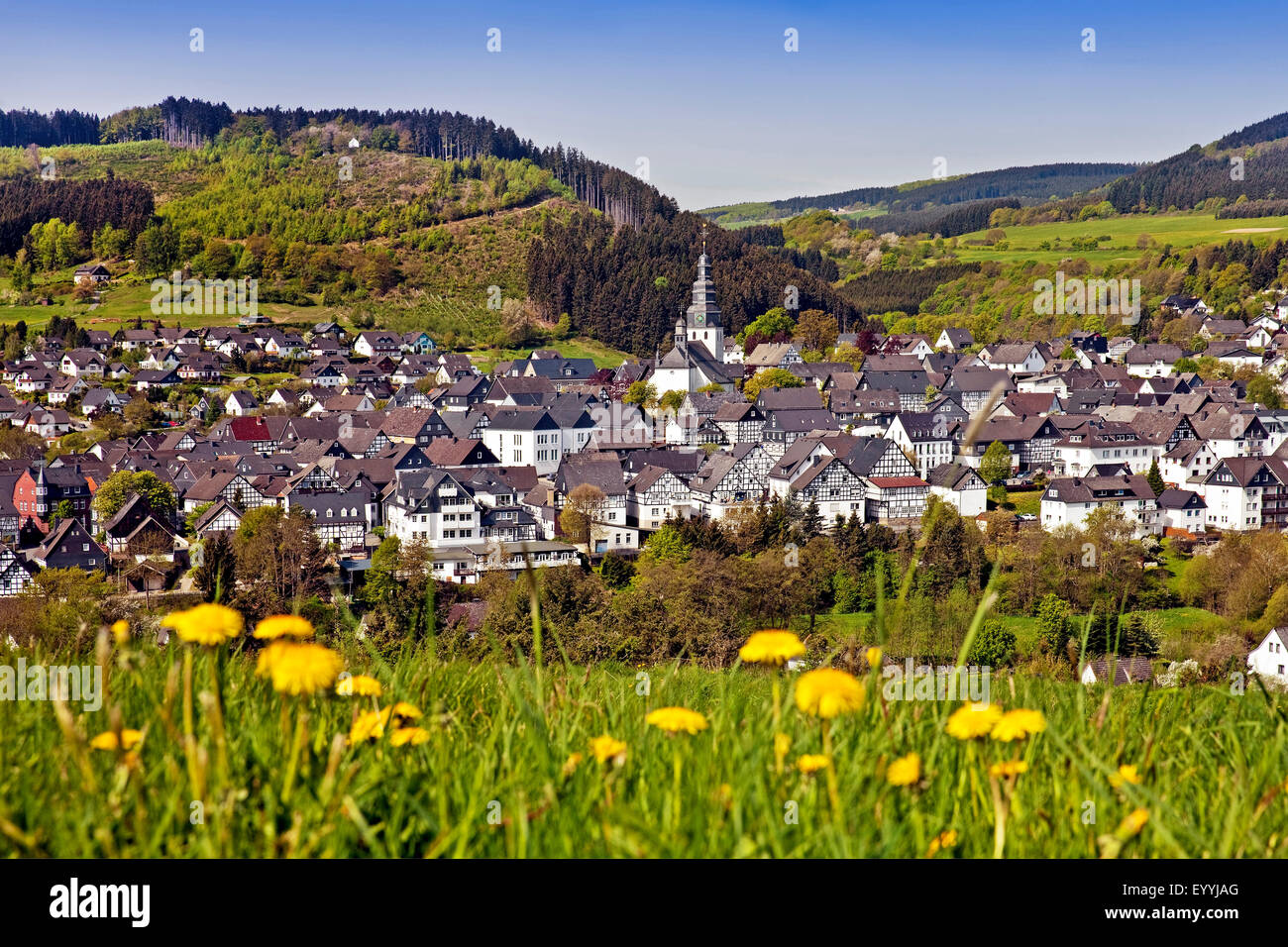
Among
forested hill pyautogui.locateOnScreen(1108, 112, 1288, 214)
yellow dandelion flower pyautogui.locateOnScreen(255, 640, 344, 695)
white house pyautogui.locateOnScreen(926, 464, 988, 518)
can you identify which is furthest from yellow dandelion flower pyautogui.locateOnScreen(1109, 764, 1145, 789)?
forested hill pyautogui.locateOnScreen(1108, 112, 1288, 214)

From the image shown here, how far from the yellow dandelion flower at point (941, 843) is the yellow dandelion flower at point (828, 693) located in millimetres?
285

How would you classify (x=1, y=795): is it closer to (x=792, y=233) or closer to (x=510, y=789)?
(x=510, y=789)

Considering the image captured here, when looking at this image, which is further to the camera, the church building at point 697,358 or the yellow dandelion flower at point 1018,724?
the church building at point 697,358

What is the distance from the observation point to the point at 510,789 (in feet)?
8.19

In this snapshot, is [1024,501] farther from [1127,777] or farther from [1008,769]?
[1008,769]

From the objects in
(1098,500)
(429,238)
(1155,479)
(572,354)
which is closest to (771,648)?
(1098,500)

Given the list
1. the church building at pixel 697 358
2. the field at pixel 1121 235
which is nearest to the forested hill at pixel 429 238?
the church building at pixel 697 358

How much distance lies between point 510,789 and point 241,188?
413ft

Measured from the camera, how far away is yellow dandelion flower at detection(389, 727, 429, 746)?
264cm

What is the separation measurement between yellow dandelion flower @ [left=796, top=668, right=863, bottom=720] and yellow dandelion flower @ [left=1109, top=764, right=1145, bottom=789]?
0.51 metres

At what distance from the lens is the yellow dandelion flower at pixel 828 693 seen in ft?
8.02

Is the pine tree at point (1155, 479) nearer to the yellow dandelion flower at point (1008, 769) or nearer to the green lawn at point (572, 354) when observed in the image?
the green lawn at point (572, 354)

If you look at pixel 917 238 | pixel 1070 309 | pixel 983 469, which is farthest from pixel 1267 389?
pixel 917 238

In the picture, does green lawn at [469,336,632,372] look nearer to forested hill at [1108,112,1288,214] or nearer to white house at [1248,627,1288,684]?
white house at [1248,627,1288,684]
